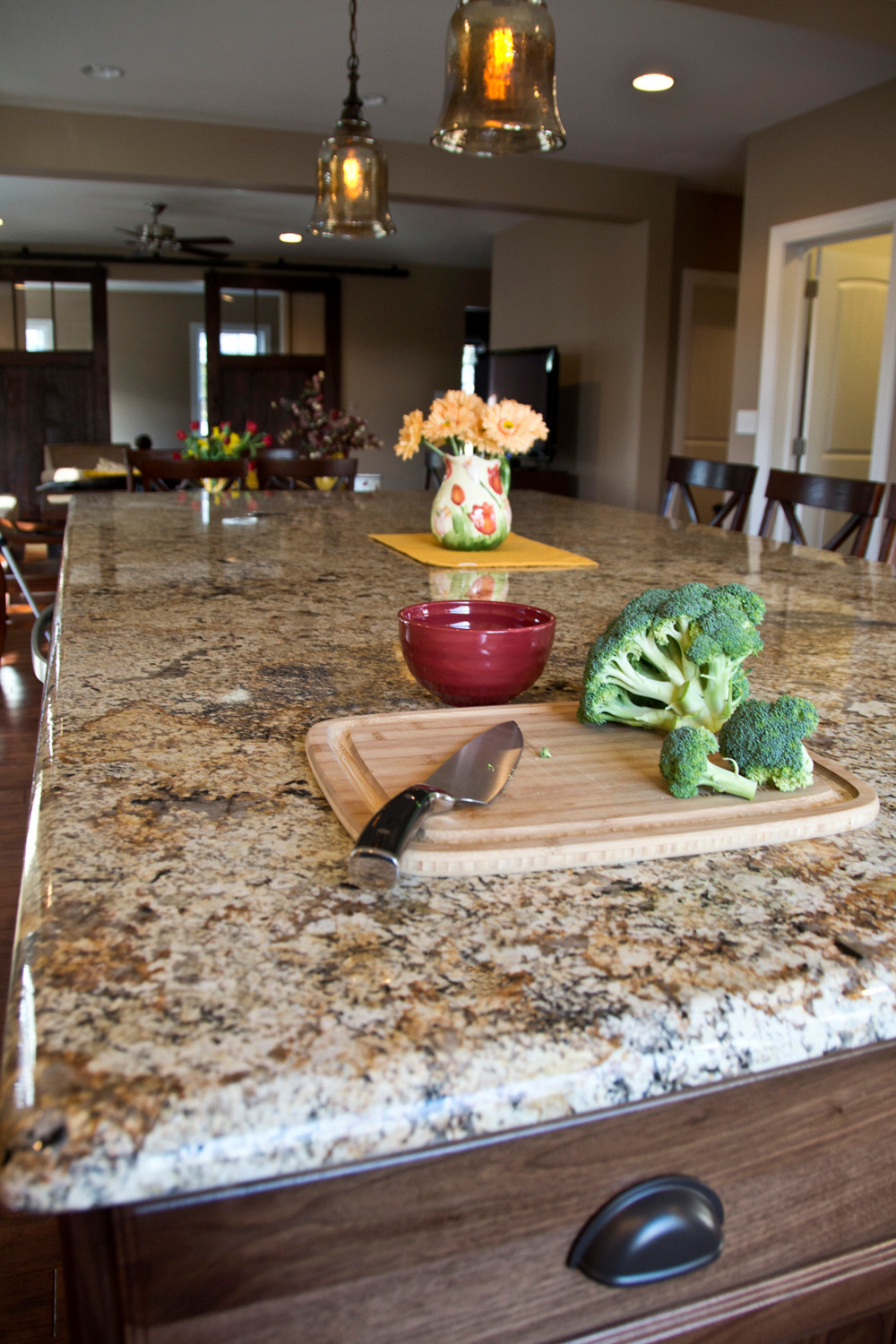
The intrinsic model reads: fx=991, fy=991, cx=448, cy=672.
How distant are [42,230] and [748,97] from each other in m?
6.69

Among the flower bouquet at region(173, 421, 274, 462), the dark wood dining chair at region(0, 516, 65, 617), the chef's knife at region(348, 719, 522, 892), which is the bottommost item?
the dark wood dining chair at region(0, 516, 65, 617)

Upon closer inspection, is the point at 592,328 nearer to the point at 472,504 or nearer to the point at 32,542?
the point at 32,542

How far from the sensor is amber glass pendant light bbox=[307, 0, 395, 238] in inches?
96.4

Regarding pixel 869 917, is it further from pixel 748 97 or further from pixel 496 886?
pixel 748 97

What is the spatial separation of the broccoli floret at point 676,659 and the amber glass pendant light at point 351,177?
2.10 metres

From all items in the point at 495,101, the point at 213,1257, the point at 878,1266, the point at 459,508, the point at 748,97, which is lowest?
the point at 878,1266

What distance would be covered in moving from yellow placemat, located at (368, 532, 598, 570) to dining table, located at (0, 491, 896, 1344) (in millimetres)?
1045

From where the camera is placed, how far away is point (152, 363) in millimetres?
12906

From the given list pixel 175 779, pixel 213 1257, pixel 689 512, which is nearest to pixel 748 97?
pixel 689 512

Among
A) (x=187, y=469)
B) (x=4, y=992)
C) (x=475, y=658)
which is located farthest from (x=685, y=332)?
(x=475, y=658)

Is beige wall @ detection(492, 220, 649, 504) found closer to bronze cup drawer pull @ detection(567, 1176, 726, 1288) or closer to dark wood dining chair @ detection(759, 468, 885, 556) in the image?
dark wood dining chair @ detection(759, 468, 885, 556)

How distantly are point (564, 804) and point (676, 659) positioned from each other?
0.56 feet

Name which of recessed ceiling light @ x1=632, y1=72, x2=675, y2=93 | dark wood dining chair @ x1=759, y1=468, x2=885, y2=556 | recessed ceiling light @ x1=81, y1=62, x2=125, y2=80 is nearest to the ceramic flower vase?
dark wood dining chair @ x1=759, y1=468, x2=885, y2=556

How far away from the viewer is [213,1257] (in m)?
0.40
